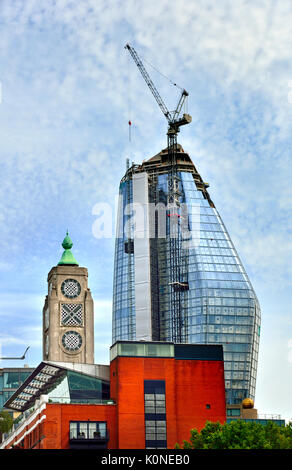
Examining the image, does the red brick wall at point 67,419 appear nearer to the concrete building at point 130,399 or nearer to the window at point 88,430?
the concrete building at point 130,399

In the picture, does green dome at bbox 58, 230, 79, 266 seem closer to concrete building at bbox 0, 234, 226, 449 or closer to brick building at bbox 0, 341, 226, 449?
concrete building at bbox 0, 234, 226, 449

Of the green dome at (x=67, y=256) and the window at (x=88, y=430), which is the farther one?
the green dome at (x=67, y=256)

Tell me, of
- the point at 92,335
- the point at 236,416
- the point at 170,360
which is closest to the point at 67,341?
the point at 92,335

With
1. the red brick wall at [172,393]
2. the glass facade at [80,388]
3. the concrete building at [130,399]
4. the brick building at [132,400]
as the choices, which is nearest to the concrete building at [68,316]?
the concrete building at [130,399]

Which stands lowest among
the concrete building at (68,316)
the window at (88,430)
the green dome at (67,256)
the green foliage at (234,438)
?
the green foliage at (234,438)

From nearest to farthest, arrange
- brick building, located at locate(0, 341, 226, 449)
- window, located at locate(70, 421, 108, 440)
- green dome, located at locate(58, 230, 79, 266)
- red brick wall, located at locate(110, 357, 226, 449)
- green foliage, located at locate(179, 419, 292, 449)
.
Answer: green foliage, located at locate(179, 419, 292, 449) < window, located at locate(70, 421, 108, 440) < brick building, located at locate(0, 341, 226, 449) < red brick wall, located at locate(110, 357, 226, 449) < green dome, located at locate(58, 230, 79, 266)

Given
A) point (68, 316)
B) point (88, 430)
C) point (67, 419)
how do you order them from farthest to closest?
point (68, 316) < point (88, 430) < point (67, 419)

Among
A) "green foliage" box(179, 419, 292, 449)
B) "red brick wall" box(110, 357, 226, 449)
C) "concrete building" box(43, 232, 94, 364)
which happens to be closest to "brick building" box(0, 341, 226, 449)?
"red brick wall" box(110, 357, 226, 449)

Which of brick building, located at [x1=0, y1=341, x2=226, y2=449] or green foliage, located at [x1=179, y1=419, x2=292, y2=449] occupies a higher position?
brick building, located at [x1=0, y1=341, x2=226, y2=449]

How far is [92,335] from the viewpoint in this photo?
606 ft

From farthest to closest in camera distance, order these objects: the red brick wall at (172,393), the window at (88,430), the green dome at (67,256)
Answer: the green dome at (67,256)
the red brick wall at (172,393)
the window at (88,430)

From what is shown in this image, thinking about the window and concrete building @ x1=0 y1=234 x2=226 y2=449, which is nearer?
the window

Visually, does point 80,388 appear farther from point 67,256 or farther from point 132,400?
point 67,256

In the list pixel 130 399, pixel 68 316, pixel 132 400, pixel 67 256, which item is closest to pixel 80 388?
pixel 130 399
